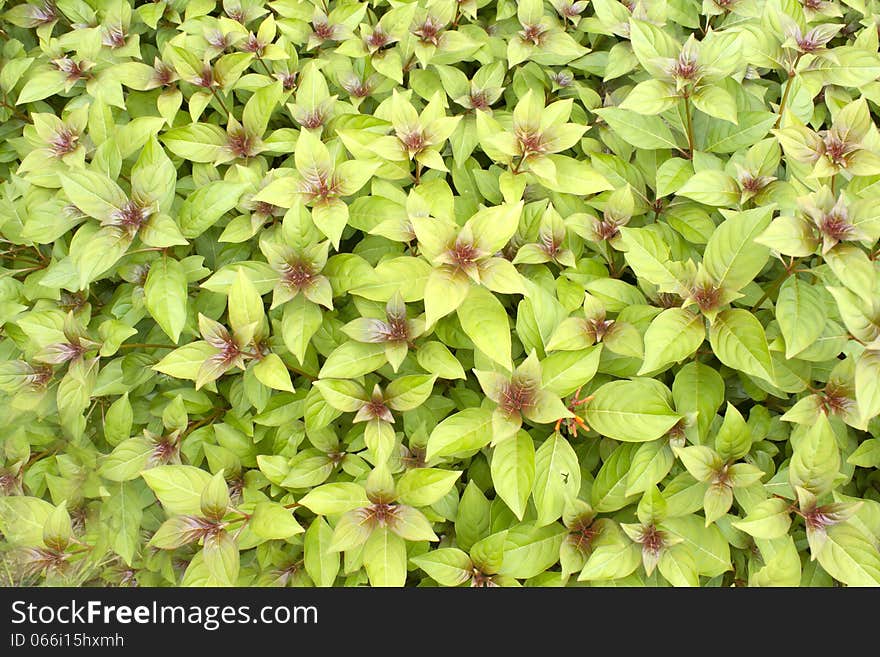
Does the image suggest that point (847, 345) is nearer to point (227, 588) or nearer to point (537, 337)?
point (537, 337)

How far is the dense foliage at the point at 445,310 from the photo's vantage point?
165 centimetres

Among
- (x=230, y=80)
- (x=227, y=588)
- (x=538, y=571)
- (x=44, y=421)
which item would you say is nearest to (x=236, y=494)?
(x=227, y=588)

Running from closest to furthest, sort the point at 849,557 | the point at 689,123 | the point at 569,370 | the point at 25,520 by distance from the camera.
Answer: the point at 849,557 < the point at 569,370 < the point at 25,520 < the point at 689,123

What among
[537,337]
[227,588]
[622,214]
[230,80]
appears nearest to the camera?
[227,588]

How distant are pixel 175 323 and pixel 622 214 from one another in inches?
52.7

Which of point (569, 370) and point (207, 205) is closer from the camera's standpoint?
point (569, 370)

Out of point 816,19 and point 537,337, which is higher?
point 816,19

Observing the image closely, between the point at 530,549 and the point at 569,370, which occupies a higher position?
the point at 569,370

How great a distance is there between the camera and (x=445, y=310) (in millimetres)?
1569

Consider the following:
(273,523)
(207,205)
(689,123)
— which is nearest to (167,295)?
(207,205)

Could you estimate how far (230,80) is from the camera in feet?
7.23

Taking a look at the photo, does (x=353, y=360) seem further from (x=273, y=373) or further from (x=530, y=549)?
(x=530, y=549)

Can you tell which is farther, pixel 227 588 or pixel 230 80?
pixel 230 80

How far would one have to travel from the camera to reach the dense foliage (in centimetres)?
165
